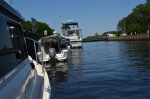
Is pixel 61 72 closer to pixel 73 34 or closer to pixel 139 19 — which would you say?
pixel 73 34

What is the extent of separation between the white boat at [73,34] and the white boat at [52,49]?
21.2 metres

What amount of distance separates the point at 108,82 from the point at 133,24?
407 ft

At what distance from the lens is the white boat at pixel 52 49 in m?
23.4

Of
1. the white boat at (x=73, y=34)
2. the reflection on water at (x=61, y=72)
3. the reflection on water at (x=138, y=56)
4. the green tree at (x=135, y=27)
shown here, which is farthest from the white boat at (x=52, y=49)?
the green tree at (x=135, y=27)

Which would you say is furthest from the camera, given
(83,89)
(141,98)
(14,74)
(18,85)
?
(83,89)

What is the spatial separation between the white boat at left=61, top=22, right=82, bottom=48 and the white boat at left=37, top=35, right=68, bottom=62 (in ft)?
69.4

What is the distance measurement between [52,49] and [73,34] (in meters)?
31.1

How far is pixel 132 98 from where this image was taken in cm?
914

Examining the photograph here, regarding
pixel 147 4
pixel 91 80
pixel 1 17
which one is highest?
pixel 147 4

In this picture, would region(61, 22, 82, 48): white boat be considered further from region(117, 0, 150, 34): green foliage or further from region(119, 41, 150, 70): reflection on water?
region(117, 0, 150, 34): green foliage

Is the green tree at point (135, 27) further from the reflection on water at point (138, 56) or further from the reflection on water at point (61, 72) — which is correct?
the reflection on water at point (61, 72)

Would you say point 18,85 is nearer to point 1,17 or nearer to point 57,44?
point 1,17

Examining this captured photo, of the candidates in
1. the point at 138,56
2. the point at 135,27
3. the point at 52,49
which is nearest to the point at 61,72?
the point at 52,49

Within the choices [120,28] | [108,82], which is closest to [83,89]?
[108,82]
